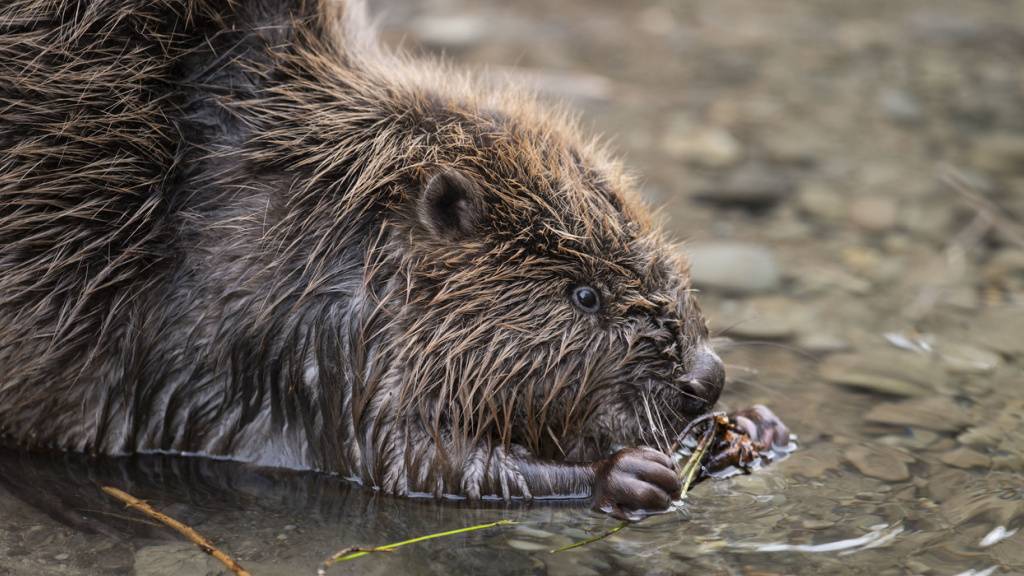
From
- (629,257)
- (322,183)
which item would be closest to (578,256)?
(629,257)

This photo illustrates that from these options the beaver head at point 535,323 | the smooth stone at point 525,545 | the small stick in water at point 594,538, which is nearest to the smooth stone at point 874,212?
the beaver head at point 535,323

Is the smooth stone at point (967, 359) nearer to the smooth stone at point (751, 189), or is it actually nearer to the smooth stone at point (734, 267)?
the smooth stone at point (734, 267)

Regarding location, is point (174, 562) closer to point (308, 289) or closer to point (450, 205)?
point (308, 289)

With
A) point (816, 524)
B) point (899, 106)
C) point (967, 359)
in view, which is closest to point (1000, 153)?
point (899, 106)

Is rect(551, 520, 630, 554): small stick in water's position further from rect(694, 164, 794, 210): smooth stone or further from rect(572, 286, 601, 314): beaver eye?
rect(694, 164, 794, 210): smooth stone

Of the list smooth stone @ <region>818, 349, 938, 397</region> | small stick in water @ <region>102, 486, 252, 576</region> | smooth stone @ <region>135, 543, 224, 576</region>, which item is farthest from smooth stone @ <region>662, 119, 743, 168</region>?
smooth stone @ <region>135, 543, 224, 576</region>

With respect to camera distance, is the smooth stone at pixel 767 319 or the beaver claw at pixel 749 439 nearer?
the beaver claw at pixel 749 439

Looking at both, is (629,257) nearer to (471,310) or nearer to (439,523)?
(471,310)
